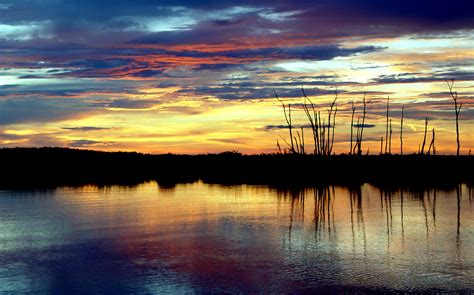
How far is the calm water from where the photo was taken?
892cm

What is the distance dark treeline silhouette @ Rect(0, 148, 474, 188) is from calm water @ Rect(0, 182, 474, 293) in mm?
14387

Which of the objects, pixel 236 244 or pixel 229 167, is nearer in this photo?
pixel 236 244

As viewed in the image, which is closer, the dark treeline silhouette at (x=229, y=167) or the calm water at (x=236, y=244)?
the calm water at (x=236, y=244)

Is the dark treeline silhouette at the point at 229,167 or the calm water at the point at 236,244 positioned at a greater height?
the dark treeline silhouette at the point at 229,167

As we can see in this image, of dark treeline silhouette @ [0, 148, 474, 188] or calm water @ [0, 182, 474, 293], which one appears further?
dark treeline silhouette @ [0, 148, 474, 188]

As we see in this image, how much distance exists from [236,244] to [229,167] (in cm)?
3315

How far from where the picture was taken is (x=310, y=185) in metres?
28.1

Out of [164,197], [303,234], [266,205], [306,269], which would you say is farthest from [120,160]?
[306,269]

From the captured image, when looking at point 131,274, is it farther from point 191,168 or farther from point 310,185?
point 191,168

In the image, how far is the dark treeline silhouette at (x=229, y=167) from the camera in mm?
35344

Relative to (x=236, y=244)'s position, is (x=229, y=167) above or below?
above

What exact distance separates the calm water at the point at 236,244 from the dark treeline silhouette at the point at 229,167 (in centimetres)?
1439

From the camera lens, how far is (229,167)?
4522 cm

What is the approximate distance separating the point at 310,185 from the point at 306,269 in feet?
61.0
